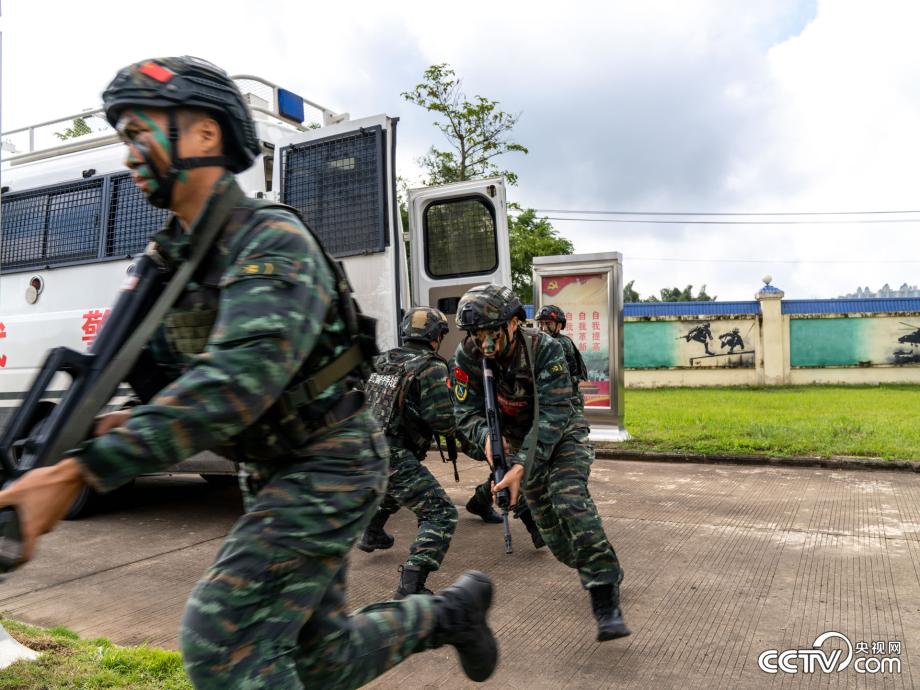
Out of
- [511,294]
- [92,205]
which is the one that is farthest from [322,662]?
[92,205]

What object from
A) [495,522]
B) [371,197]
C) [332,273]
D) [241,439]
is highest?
[371,197]

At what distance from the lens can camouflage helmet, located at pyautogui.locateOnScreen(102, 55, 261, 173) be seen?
5.58 ft

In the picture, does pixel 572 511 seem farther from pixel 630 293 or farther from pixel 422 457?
pixel 630 293

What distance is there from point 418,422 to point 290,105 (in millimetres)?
2923

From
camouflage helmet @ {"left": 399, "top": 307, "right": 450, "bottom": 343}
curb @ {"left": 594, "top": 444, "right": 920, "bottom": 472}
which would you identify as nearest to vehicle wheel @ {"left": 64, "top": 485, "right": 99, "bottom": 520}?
camouflage helmet @ {"left": 399, "top": 307, "right": 450, "bottom": 343}

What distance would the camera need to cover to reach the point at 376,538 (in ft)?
16.2

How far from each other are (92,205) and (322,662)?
201 inches

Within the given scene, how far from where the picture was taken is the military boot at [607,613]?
3277 mm

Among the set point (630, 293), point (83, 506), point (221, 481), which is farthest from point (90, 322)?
point (630, 293)

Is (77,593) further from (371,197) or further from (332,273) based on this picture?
(332,273)

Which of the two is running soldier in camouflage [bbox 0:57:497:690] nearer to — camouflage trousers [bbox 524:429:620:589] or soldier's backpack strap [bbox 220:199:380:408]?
soldier's backpack strap [bbox 220:199:380:408]

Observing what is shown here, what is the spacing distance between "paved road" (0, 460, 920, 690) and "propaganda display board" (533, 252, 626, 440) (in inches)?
125

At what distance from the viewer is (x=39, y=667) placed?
9.68 ft

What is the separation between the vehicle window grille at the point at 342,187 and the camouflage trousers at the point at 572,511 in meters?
2.16
